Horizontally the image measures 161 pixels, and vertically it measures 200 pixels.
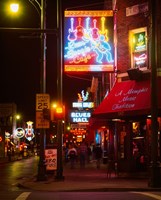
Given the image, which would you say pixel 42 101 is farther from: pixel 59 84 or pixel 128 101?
pixel 128 101

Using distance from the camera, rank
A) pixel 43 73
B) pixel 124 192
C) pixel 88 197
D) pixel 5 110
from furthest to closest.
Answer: pixel 5 110, pixel 43 73, pixel 124 192, pixel 88 197

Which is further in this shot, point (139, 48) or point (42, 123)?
point (139, 48)

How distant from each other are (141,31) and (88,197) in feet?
36.3

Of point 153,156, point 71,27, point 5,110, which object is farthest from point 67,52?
point 5,110

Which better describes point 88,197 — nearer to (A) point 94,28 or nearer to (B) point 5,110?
(A) point 94,28

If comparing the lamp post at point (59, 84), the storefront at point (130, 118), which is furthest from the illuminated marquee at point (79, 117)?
the lamp post at point (59, 84)

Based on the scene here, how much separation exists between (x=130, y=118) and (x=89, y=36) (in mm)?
4697

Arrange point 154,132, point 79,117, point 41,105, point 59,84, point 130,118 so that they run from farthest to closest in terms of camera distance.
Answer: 1. point 79,117
2. point 130,118
3. point 41,105
4. point 59,84
5. point 154,132

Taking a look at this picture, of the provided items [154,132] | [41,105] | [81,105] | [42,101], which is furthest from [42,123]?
[81,105]

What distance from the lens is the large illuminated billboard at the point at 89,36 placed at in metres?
23.3

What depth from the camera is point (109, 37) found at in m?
23.8

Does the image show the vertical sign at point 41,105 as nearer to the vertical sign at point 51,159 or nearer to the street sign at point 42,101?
the street sign at point 42,101

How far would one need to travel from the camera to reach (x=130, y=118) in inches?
961

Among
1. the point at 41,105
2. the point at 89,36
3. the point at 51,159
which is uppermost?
the point at 89,36
